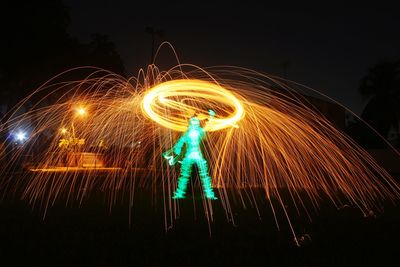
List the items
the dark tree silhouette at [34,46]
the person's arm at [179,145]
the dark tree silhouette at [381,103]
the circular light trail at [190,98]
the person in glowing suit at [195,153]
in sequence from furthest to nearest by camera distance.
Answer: the dark tree silhouette at [381,103]
the dark tree silhouette at [34,46]
the person's arm at [179,145]
the person in glowing suit at [195,153]
the circular light trail at [190,98]

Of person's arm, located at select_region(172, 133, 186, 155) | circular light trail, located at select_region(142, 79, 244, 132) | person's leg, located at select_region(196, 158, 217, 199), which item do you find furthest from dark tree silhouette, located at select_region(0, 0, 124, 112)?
person's leg, located at select_region(196, 158, 217, 199)

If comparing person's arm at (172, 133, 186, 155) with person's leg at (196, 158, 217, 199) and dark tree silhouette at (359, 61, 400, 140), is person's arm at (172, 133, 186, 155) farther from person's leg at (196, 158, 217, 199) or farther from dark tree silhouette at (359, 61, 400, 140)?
dark tree silhouette at (359, 61, 400, 140)

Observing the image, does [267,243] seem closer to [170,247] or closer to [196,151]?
[170,247]

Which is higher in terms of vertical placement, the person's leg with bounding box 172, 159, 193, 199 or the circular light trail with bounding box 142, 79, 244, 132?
the circular light trail with bounding box 142, 79, 244, 132

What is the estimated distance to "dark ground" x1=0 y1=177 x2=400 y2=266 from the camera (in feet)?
16.0

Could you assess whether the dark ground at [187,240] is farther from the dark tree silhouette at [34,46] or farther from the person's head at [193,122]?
the dark tree silhouette at [34,46]

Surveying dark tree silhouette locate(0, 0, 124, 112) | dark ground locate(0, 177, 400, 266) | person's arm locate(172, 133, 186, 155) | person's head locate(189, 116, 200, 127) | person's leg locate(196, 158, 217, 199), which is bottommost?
dark ground locate(0, 177, 400, 266)

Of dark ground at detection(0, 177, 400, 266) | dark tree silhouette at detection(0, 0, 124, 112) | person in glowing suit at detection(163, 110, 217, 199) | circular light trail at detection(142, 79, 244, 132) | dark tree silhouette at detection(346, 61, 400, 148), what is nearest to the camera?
dark ground at detection(0, 177, 400, 266)

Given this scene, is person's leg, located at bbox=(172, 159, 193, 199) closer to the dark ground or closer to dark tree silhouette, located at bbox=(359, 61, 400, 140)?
the dark ground

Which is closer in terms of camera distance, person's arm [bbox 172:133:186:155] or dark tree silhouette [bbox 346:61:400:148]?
person's arm [bbox 172:133:186:155]

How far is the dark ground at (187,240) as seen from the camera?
4.88m

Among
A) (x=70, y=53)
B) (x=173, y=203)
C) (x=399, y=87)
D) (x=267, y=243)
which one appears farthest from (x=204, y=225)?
(x=399, y=87)

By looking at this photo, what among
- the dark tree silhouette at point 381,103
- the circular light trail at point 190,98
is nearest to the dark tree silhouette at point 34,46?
the circular light trail at point 190,98

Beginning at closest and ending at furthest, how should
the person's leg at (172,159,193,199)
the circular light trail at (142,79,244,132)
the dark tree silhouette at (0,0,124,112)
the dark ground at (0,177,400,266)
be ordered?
1. the dark ground at (0,177,400,266)
2. the circular light trail at (142,79,244,132)
3. the person's leg at (172,159,193,199)
4. the dark tree silhouette at (0,0,124,112)
